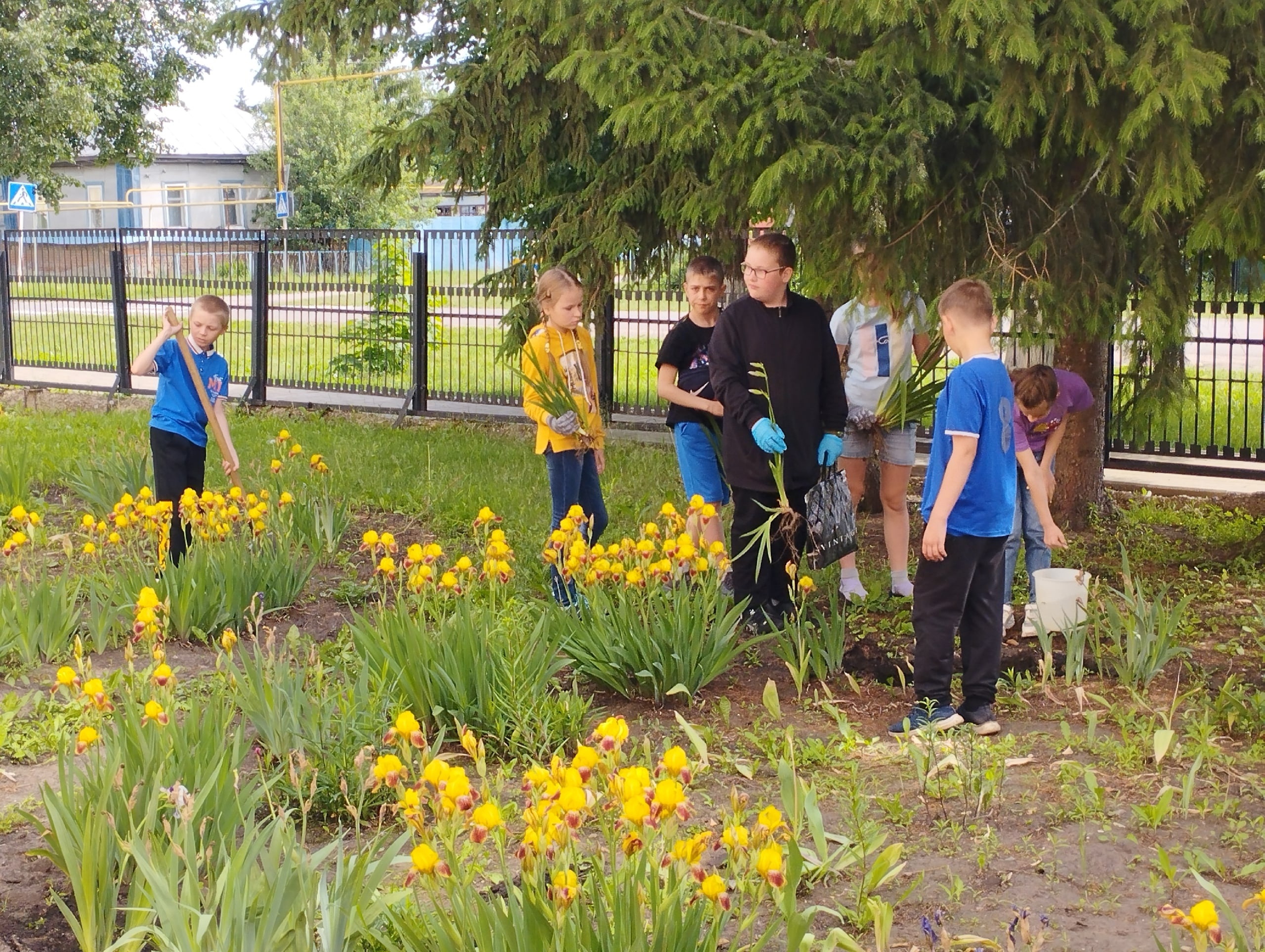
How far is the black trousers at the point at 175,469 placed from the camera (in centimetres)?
602

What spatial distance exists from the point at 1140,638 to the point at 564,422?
2.32 metres

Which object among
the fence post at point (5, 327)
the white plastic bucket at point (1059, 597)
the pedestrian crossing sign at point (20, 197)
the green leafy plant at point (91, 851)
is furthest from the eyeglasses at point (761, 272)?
the pedestrian crossing sign at point (20, 197)

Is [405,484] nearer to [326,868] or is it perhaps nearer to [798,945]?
[326,868]

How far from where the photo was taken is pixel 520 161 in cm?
920

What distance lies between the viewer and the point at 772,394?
5.09m

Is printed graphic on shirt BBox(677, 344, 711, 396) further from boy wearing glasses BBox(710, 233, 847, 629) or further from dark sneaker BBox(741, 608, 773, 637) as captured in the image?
dark sneaker BBox(741, 608, 773, 637)

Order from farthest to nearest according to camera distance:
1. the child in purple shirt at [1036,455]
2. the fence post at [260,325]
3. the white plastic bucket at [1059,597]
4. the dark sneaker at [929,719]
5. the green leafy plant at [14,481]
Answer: the fence post at [260,325]
the green leafy plant at [14,481]
the child in purple shirt at [1036,455]
the white plastic bucket at [1059,597]
the dark sneaker at [929,719]

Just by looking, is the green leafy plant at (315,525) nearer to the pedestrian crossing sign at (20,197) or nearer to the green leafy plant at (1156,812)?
the green leafy plant at (1156,812)

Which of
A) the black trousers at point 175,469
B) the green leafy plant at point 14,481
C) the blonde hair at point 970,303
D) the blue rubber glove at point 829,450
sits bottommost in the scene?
the green leafy plant at point 14,481

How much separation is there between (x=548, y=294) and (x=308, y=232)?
8465 millimetres

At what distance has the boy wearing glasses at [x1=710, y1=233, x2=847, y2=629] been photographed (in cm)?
502

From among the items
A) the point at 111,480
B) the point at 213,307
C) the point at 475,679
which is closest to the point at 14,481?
the point at 111,480

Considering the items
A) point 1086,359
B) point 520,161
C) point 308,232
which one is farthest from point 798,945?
point 308,232

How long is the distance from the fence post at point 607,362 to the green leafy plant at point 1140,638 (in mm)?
6787
